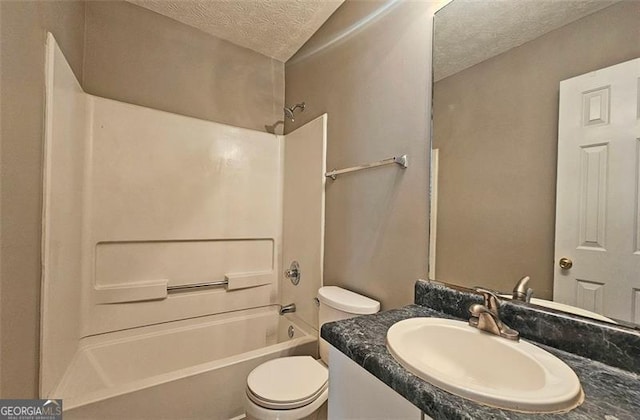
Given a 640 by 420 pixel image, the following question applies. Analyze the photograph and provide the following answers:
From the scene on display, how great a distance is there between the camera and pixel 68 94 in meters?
1.26

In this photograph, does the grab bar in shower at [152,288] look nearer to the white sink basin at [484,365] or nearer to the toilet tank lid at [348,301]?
the toilet tank lid at [348,301]

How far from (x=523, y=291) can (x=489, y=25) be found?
36.9 inches

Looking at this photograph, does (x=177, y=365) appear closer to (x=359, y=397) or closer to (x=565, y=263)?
(x=359, y=397)

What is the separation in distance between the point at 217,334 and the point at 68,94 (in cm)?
170

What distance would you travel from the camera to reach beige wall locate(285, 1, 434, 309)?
3.70ft

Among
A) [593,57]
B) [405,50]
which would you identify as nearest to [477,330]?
[593,57]

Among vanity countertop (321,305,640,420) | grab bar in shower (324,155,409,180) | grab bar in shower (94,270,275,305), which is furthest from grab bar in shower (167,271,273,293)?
vanity countertop (321,305,640,420)

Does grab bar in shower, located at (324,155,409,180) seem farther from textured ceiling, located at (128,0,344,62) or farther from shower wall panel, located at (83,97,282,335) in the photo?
textured ceiling, located at (128,0,344,62)

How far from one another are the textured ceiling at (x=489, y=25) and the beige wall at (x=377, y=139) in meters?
0.08

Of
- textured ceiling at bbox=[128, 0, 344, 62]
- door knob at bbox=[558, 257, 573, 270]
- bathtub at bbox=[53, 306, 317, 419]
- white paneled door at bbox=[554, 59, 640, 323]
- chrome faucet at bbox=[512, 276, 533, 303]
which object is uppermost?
textured ceiling at bbox=[128, 0, 344, 62]

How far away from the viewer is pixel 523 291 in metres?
0.81

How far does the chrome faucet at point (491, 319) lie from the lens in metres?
0.73

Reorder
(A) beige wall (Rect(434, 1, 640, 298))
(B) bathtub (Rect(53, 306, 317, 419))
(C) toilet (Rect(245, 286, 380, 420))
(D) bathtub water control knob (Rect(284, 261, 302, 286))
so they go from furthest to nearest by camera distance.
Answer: (D) bathtub water control knob (Rect(284, 261, 302, 286)), (B) bathtub (Rect(53, 306, 317, 419)), (C) toilet (Rect(245, 286, 380, 420)), (A) beige wall (Rect(434, 1, 640, 298))

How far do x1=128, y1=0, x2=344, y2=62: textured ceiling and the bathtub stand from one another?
6.89 ft
